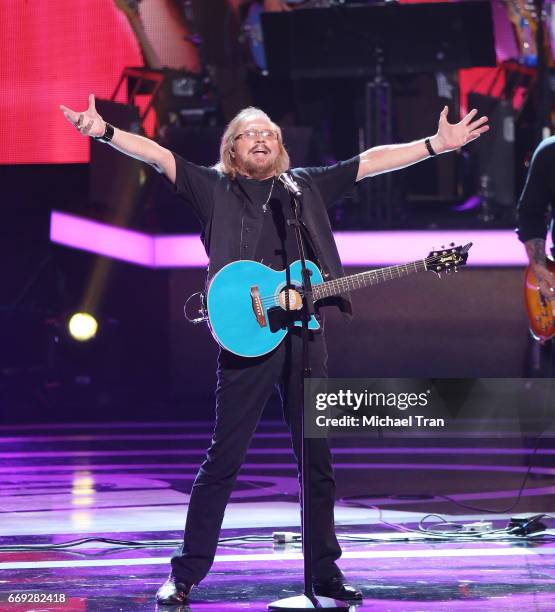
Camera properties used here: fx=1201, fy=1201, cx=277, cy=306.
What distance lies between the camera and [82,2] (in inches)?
440

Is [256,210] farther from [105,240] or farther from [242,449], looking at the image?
[105,240]

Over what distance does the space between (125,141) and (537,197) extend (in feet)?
9.97

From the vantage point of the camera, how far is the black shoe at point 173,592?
4.41 meters

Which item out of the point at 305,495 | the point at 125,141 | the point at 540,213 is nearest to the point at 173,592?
the point at 305,495

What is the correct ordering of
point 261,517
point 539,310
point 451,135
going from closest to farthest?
1. point 451,135
2. point 261,517
3. point 539,310

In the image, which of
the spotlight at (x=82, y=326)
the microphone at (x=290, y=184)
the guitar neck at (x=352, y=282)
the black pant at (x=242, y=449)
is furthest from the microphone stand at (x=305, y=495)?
the spotlight at (x=82, y=326)

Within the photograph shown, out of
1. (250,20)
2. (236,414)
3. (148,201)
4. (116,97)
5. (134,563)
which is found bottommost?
(134,563)

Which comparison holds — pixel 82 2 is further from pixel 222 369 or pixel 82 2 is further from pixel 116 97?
pixel 222 369

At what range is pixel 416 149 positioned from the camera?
4828 mm

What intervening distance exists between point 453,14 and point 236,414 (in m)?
7.47

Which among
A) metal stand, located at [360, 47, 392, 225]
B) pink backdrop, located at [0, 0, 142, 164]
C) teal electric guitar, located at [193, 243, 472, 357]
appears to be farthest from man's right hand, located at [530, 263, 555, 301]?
pink backdrop, located at [0, 0, 142, 164]

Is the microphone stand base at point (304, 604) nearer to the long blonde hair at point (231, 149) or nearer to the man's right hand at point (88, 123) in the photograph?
the long blonde hair at point (231, 149)

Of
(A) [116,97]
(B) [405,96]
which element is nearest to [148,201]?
(A) [116,97]

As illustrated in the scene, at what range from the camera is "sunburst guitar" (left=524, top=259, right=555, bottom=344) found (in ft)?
22.8
